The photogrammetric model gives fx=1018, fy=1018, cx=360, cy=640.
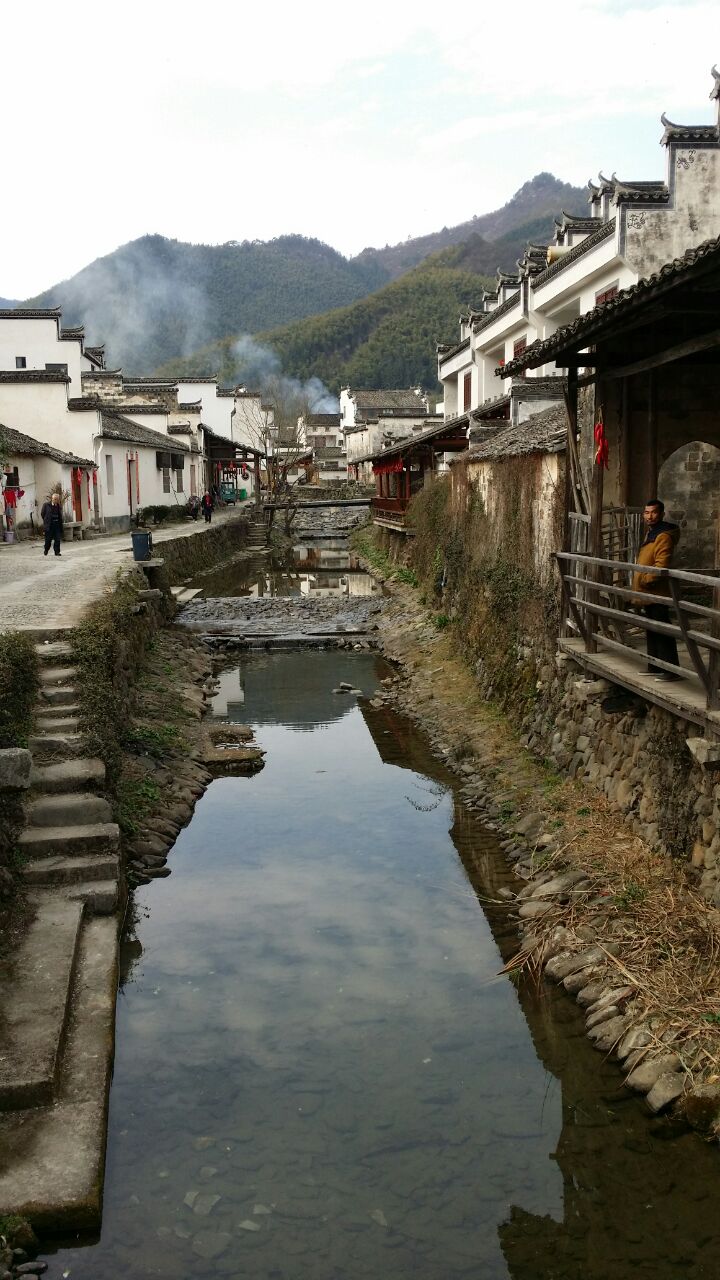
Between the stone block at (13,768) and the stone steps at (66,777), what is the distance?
7.79ft

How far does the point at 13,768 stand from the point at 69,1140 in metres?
2.76

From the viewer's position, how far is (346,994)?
342 inches

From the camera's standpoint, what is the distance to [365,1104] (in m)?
7.24

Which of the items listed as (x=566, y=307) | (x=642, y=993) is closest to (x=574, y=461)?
(x=642, y=993)

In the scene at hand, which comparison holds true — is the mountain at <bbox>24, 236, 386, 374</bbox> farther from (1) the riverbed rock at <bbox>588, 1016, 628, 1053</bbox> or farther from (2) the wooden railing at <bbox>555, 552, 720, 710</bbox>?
(1) the riverbed rock at <bbox>588, 1016, 628, 1053</bbox>

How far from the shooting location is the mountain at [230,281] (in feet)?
523

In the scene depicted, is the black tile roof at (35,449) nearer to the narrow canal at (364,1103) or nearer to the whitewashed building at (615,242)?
the whitewashed building at (615,242)

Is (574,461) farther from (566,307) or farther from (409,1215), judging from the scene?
(566,307)

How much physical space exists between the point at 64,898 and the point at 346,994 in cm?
264

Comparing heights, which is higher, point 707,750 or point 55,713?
point 707,750

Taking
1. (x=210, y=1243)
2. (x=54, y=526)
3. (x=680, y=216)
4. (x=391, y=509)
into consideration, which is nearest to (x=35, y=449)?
(x=54, y=526)

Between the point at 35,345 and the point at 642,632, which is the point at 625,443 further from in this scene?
the point at 35,345

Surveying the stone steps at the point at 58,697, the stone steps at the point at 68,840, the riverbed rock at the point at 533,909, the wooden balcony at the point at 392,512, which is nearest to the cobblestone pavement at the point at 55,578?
the stone steps at the point at 58,697

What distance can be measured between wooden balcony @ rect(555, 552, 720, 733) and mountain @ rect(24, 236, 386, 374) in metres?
150
